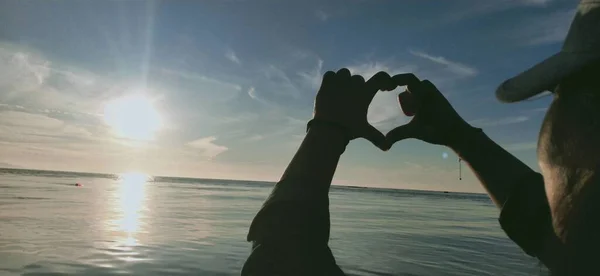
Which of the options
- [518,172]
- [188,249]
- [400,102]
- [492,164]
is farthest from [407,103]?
[188,249]

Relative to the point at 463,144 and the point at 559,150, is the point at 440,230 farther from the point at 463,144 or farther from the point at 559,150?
the point at 559,150

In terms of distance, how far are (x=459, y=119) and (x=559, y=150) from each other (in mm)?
1224

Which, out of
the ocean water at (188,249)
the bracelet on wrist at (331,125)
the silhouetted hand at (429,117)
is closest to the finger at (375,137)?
the silhouetted hand at (429,117)

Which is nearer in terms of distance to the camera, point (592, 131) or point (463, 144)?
point (592, 131)

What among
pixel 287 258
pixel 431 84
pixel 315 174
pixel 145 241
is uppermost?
pixel 431 84

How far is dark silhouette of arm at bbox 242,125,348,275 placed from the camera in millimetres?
1238

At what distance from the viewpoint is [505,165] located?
2066 millimetres

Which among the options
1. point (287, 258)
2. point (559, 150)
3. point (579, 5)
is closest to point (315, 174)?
point (287, 258)

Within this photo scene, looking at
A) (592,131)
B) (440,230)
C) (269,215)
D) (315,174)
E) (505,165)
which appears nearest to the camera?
(592,131)

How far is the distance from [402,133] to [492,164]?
0.46m

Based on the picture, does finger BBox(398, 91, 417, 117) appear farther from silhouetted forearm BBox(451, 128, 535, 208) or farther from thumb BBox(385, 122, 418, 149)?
silhouetted forearm BBox(451, 128, 535, 208)

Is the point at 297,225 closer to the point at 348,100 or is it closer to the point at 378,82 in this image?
the point at 348,100

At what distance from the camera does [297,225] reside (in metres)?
1.31

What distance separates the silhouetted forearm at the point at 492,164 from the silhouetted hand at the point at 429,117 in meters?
0.05
